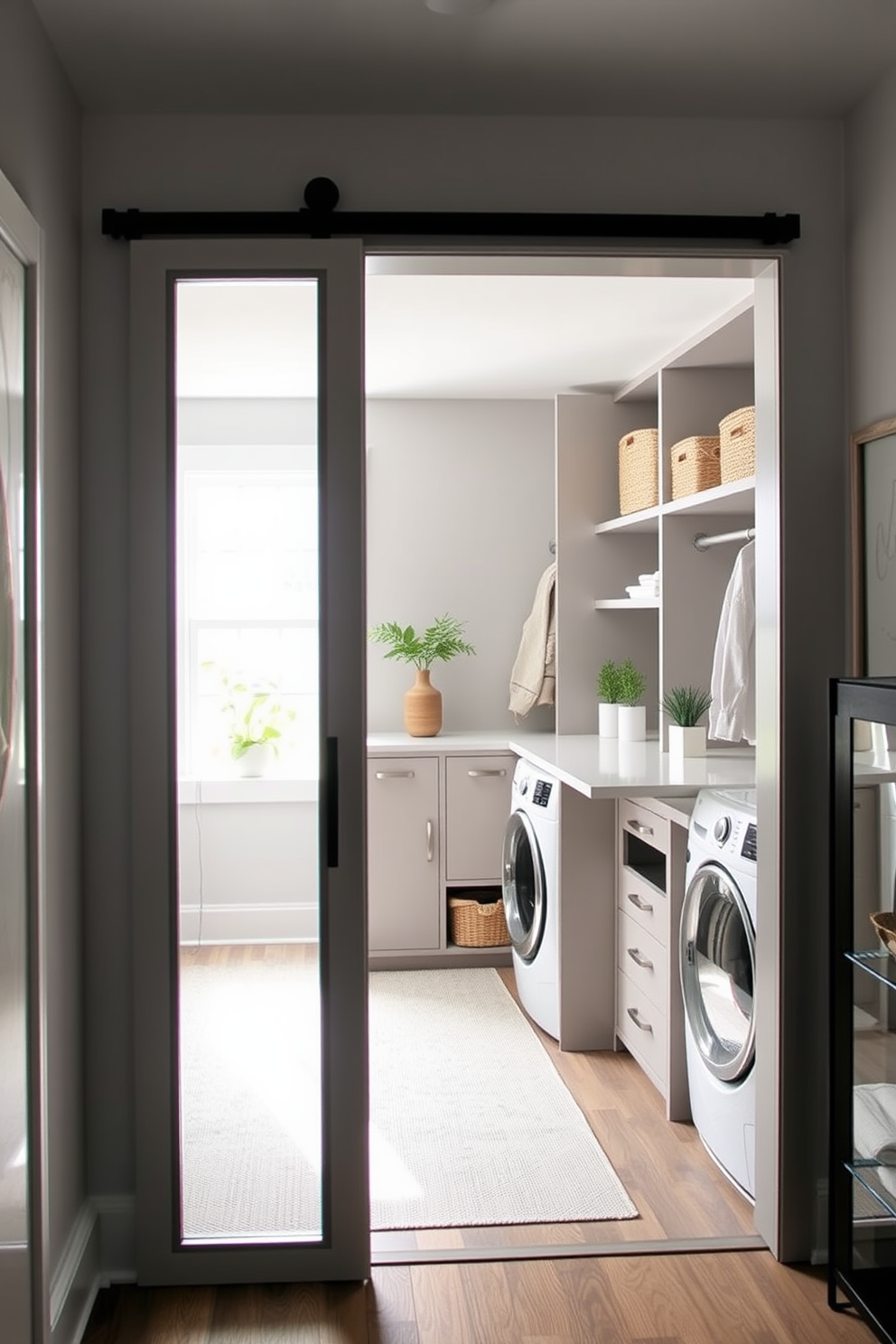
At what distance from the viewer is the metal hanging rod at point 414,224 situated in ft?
7.87

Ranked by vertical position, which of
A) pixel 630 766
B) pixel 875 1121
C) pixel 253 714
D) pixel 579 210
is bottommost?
pixel 875 1121

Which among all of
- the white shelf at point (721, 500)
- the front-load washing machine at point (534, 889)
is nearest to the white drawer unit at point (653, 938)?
the front-load washing machine at point (534, 889)

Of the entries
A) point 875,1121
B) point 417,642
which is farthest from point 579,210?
point 417,642

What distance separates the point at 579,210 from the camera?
2.50m

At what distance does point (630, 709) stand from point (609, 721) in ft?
0.71

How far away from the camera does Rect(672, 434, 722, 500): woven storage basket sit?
146 inches

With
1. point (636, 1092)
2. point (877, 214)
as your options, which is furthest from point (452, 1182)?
point (877, 214)

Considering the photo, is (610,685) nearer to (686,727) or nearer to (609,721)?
(609,721)

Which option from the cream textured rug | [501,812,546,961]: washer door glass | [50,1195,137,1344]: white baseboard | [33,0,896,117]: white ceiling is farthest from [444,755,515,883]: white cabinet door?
[33,0,896,117]: white ceiling

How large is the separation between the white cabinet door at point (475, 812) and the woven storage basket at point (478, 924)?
12 centimetres

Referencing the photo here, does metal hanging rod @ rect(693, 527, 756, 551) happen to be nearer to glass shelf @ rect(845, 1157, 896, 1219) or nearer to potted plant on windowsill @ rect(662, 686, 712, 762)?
potted plant on windowsill @ rect(662, 686, 712, 762)

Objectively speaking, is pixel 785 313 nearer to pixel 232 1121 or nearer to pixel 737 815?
pixel 737 815

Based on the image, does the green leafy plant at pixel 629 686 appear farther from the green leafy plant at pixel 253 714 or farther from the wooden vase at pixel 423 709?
the green leafy plant at pixel 253 714

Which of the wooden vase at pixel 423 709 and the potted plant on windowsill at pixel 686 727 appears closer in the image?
the potted plant on windowsill at pixel 686 727
